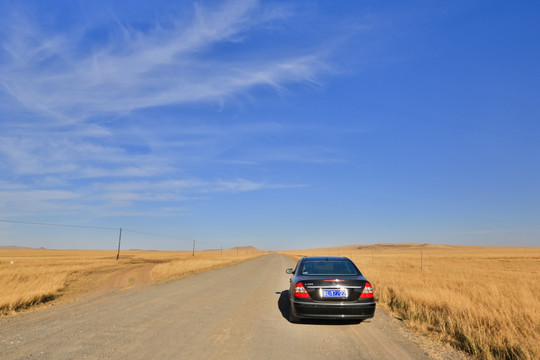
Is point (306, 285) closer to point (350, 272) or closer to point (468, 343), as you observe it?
point (350, 272)

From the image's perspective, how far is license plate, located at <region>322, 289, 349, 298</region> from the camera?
6.98 metres

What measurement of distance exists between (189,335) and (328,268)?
3493mm

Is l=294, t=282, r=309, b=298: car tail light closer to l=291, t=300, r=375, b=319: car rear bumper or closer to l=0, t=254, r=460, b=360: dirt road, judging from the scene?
l=291, t=300, r=375, b=319: car rear bumper

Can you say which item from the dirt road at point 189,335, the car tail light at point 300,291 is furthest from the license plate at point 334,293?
the dirt road at point 189,335

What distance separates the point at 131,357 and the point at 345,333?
12.3ft

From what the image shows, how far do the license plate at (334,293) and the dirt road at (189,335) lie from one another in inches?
24.9

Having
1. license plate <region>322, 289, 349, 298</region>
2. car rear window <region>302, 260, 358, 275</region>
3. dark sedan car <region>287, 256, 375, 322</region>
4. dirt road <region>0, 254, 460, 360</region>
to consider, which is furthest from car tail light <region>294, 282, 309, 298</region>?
car rear window <region>302, 260, 358, 275</region>

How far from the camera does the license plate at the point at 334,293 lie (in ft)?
22.9

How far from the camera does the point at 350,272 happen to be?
7.88 metres

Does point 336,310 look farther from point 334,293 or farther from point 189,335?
point 189,335

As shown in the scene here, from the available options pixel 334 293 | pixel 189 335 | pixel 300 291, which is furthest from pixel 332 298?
pixel 189 335

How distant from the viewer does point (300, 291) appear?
7.15 m

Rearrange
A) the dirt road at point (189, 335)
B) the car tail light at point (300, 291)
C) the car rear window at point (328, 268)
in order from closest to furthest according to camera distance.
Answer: the dirt road at point (189, 335)
the car tail light at point (300, 291)
the car rear window at point (328, 268)

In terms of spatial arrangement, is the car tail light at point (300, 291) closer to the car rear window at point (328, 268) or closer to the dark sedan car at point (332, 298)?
the dark sedan car at point (332, 298)
